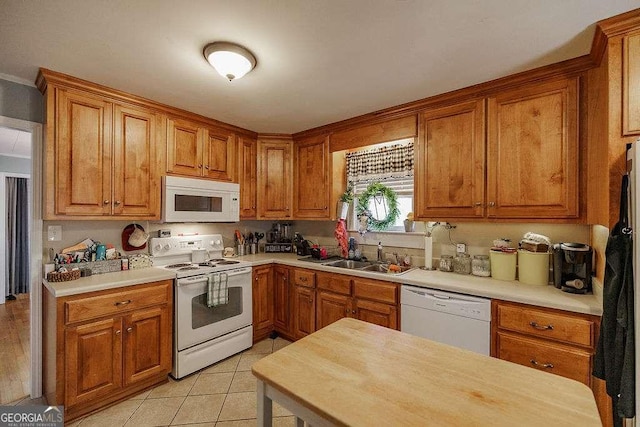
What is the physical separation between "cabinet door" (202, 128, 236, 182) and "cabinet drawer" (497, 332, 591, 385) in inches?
111

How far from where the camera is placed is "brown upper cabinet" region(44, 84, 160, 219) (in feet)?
6.70

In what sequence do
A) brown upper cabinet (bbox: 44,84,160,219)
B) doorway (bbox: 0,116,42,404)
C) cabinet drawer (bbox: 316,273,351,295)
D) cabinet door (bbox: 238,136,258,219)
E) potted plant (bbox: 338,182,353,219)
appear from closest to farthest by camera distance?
brown upper cabinet (bbox: 44,84,160,219), doorway (bbox: 0,116,42,404), cabinet drawer (bbox: 316,273,351,295), potted plant (bbox: 338,182,353,219), cabinet door (bbox: 238,136,258,219)

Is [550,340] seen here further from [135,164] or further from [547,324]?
[135,164]

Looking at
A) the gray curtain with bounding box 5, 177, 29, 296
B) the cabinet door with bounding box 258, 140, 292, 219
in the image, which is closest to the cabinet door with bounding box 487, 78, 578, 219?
the cabinet door with bounding box 258, 140, 292, 219

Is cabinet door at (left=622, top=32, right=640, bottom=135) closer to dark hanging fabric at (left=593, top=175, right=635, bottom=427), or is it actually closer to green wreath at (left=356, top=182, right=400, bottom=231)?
dark hanging fabric at (left=593, top=175, right=635, bottom=427)

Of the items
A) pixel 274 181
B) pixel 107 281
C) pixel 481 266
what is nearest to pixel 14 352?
pixel 107 281

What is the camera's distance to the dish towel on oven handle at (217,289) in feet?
8.14

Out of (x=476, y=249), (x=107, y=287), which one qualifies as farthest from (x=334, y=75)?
(x=107, y=287)

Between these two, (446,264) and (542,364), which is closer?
(542,364)

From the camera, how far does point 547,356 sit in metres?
1.67

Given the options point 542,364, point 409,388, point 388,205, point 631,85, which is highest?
point 631,85

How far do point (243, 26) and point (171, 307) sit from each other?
2.13 meters

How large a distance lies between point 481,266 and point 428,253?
434mm

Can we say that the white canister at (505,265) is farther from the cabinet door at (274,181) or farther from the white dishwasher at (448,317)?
the cabinet door at (274,181)
